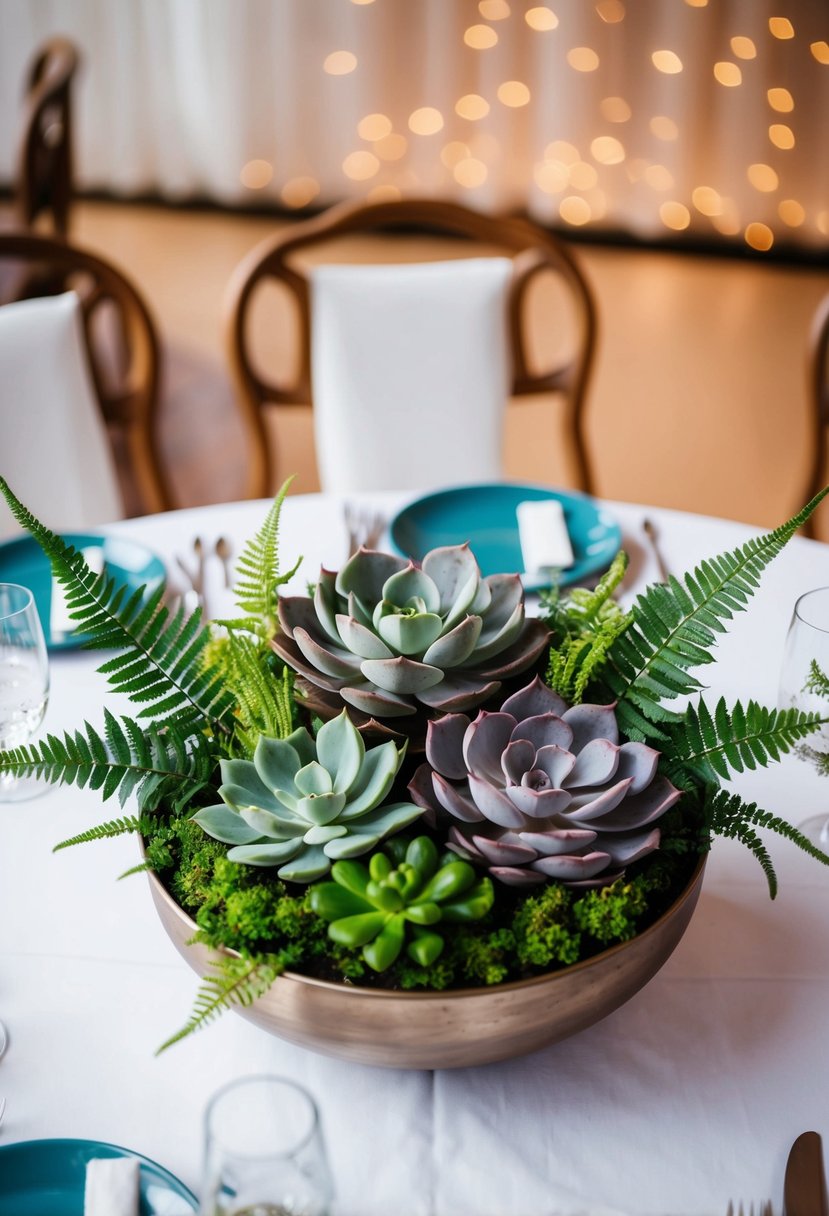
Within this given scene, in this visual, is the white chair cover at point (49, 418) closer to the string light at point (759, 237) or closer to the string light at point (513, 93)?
the string light at point (513, 93)

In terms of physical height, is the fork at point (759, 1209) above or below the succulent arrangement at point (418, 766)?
below

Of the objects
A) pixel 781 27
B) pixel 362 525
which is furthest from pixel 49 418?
pixel 781 27

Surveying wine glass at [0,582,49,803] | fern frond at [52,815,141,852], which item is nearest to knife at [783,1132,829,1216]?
fern frond at [52,815,141,852]

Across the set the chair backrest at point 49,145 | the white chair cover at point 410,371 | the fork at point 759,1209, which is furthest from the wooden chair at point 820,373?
the chair backrest at point 49,145

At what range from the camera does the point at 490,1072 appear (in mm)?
806

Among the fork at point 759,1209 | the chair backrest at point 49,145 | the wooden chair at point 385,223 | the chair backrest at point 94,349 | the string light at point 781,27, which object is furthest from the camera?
the string light at point 781,27

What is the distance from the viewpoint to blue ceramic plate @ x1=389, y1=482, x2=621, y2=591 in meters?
1.40

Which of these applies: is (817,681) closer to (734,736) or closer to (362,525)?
(734,736)

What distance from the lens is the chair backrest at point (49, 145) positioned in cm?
284

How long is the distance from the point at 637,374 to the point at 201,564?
274 centimetres

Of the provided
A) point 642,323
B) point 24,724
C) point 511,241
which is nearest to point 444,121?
point 642,323

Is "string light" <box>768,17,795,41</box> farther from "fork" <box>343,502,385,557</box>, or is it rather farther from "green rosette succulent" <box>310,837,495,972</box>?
"green rosette succulent" <box>310,837,495,972</box>

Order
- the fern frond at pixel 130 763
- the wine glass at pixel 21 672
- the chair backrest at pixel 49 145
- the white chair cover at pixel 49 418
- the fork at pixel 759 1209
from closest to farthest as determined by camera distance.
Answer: the fork at pixel 759 1209
the fern frond at pixel 130 763
the wine glass at pixel 21 672
the white chair cover at pixel 49 418
the chair backrest at pixel 49 145

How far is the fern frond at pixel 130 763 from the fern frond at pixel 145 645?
0.07 ft
